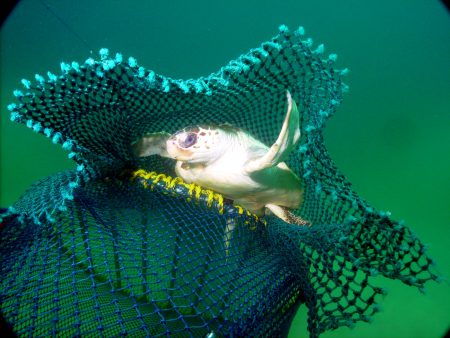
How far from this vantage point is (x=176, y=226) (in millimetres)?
1416

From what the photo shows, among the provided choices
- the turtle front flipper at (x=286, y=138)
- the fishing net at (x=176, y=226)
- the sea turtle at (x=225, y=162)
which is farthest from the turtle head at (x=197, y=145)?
the turtle front flipper at (x=286, y=138)

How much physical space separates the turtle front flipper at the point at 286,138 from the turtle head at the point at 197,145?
0.26 meters

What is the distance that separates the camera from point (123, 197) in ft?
4.95

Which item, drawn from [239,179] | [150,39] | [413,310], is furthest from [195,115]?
[150,39]

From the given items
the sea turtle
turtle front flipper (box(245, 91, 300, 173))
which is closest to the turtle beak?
the sea turtle

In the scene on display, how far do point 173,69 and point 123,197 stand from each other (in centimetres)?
1290

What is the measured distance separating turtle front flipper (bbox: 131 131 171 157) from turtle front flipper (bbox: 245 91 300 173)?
51cm

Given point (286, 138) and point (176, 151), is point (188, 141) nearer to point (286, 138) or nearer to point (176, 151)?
point (176, 151)

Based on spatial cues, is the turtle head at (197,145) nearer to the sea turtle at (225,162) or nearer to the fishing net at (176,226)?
the sea turtle at (225,162)

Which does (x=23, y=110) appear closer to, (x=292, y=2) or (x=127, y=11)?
(x=127, y=11)

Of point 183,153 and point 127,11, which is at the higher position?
point 127,11

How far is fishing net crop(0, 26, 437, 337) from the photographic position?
1014mm

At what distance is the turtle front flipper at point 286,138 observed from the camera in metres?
1.16

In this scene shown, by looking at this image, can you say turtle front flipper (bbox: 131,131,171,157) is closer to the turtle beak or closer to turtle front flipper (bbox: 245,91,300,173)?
the turtle beak
